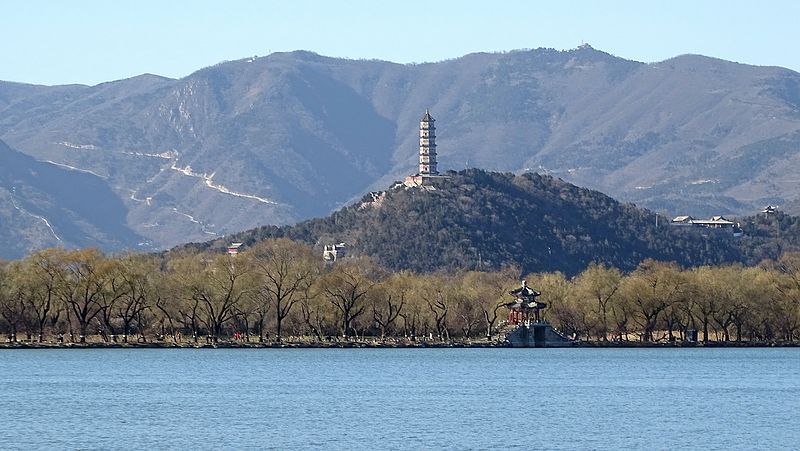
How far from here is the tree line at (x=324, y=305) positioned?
13975cm

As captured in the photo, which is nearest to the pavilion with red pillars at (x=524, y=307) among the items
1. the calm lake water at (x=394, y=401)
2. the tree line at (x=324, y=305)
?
the tree line at (x=324, y=305)

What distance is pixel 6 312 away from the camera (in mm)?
140500

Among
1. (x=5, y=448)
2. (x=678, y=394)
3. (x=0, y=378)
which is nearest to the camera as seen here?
(x=5, y=448)

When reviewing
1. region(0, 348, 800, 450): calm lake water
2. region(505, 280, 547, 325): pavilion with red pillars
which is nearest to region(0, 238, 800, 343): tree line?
region(505, 280, 547, 325): pavilion with red pillars

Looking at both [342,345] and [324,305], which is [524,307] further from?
[324,305]

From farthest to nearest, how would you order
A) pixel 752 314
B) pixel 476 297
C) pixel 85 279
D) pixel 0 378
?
pixel 476 297 < pixel 752 314 < pixel 85 279 < pixel 0 378

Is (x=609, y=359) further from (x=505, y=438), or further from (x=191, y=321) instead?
(x=505, y=438)

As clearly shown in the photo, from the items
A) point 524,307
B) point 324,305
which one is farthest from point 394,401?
point 524,307

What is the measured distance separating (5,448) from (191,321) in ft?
282

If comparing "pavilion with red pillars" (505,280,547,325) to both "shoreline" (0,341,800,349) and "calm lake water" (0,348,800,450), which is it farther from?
"calm lake water" (0,348,800,450)

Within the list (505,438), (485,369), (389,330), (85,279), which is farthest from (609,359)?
(505,438)

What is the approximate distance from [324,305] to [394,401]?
61847 millimetres

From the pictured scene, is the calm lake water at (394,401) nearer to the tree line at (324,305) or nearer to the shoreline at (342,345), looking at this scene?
the shoreline at (342,345)

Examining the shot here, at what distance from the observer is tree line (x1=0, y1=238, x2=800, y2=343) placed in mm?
139750
